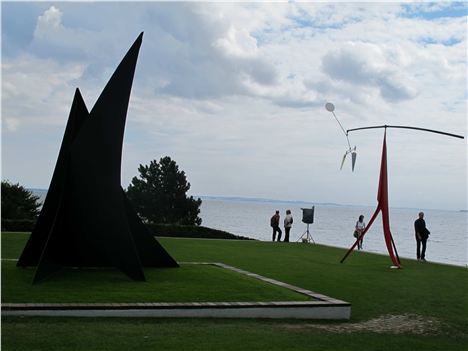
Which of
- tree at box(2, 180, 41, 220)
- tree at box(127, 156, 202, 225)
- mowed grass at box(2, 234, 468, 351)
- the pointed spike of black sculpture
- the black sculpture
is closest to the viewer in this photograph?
mowed grass at box(2, 234, 468, 351)

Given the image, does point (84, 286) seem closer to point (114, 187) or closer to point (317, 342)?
point (114, 187)

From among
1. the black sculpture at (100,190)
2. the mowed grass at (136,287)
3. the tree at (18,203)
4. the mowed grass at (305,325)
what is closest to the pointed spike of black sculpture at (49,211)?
the mowed grass at (136,287)

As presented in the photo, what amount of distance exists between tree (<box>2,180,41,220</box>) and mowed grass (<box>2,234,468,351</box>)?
13.4 meters

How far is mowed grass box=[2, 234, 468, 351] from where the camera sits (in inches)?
263

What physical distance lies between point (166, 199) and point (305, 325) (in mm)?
29794

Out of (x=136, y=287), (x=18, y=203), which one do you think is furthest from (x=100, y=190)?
(x=18, y=203)

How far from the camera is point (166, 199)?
37688 mm

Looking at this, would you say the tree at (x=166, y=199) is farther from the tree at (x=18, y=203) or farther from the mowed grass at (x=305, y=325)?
the mowed grass at (x=305, y=325)

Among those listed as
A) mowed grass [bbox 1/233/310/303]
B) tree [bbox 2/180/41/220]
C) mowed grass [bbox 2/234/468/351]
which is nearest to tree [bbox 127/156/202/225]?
tree [bbox 2/180/41/220]

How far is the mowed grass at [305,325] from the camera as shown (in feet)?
21.9

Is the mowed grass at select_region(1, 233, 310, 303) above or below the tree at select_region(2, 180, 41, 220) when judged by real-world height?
below

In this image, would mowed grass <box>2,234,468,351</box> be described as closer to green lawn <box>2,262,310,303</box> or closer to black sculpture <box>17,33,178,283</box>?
green lawn <box>2,262,310,303</box>

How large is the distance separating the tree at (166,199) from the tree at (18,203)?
23.9 ft

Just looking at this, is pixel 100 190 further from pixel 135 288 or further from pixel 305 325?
pixel 305 325
